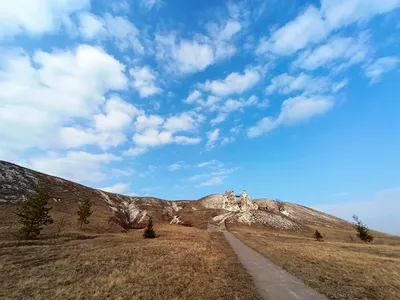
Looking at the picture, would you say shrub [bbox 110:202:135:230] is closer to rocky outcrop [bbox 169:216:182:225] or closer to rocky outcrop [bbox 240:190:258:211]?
rocky outcrop [bbox 169:216:182:225]

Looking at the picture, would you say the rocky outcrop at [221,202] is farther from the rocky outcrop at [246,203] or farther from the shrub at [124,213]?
the shrub at [124,213]

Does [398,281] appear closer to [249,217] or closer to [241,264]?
[241,264]

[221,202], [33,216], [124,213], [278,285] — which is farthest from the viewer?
[221,202]

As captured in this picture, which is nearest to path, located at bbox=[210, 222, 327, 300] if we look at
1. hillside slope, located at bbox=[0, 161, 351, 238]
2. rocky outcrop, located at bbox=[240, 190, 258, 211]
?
hillside slope, located at bbox=[0, 161, 351, 238]

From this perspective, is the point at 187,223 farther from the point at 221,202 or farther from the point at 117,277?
the point at 117,277

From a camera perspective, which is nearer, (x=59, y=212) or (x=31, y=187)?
(x=59, y=212)

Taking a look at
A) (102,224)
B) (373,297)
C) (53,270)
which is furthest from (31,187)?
(373,297)

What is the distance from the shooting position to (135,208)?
11412 centimetres

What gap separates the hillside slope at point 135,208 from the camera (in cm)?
6469

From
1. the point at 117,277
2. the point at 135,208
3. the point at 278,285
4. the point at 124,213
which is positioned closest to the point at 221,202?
the point at 135,208

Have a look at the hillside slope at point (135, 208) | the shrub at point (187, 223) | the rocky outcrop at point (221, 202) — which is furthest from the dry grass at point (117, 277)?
the rocky outcrop at point (221, 202)

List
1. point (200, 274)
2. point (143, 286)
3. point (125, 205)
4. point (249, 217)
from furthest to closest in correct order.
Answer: point (125, 205) → point (249, 217) → point (200, 274) → point (143, 286)

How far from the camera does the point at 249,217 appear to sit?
105000 mm

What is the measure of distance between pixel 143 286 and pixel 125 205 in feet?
349
